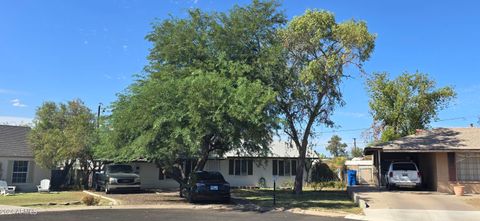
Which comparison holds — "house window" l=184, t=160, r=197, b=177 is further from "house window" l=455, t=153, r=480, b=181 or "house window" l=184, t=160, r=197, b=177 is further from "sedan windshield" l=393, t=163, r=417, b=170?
"house window" l=455, t=153, r=480, b=181

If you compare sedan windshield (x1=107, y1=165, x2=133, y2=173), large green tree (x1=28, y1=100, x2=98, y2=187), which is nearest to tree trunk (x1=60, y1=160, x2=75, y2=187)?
large green tree (x1=28, y1=100, x2=98, y2=187)

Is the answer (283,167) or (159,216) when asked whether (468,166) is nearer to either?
(283,167)

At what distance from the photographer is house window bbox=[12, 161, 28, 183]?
31.8 m

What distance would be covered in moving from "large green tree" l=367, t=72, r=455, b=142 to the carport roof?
433 inches

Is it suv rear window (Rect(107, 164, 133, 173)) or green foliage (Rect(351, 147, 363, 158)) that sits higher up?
green foliage (Rect(351, 147, 363, 158))

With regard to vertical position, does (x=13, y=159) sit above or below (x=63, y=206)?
above

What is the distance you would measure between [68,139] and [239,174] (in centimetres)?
1326

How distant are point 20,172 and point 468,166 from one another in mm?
29508

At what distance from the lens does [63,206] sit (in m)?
19.0

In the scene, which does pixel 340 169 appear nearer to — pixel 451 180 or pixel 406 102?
pixel 406 102

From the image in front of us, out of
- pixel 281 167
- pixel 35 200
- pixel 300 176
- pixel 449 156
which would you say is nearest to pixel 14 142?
pixel 35 200

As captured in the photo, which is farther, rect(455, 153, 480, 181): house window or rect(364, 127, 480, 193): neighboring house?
rect(455, 153, 480, 181): house window

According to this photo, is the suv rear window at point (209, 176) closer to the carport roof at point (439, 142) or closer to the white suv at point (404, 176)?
the carport roof at point (439, 142)

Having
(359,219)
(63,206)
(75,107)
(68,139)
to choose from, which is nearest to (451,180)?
(359,219)
